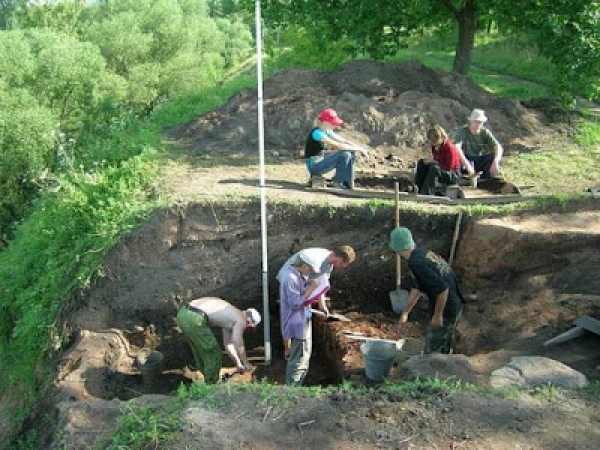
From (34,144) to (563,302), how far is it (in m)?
13.8

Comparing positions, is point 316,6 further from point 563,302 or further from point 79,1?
point 79,1

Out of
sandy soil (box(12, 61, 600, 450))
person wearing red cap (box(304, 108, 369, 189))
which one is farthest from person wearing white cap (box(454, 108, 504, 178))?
person wearing red cap (box(304, 108, 369, 189))

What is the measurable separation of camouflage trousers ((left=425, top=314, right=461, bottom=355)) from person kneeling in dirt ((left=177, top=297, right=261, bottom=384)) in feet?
6.30

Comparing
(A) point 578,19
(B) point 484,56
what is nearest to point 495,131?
(A) point 578,19

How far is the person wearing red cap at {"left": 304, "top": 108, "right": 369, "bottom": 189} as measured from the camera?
902cm

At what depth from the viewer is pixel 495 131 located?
12016mm

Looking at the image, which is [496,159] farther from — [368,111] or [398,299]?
[368,111]

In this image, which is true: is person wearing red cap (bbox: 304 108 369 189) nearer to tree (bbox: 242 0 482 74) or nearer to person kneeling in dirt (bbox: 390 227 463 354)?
person kneeling in dirt (bbox: 390 227 463 354)

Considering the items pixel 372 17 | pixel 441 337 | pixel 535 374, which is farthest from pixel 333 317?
pixel 372 17

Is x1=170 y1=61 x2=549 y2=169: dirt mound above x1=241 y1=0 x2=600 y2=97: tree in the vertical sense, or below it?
below

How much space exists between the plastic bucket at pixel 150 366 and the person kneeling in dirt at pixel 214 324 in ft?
2.33

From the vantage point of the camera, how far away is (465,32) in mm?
13188

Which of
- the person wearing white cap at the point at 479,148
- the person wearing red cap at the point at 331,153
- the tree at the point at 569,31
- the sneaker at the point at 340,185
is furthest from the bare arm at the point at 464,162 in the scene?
the tree at the point at 569,31

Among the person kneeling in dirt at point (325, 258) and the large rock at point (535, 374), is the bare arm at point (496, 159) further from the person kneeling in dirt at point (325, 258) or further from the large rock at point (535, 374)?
the large rock at point (535, 374)
